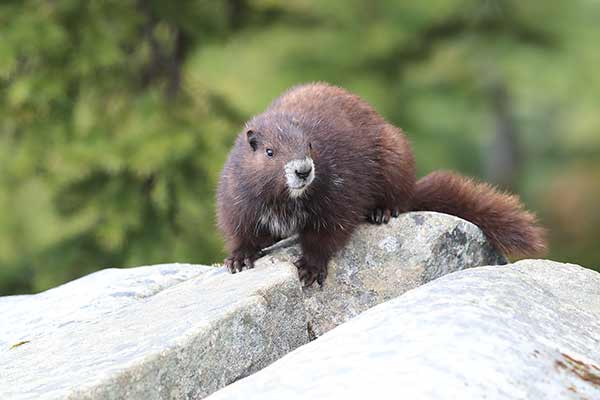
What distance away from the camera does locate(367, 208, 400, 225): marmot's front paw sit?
603cm

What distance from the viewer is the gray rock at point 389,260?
561 cm

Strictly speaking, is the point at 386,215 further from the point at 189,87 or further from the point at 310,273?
the point at 189,87

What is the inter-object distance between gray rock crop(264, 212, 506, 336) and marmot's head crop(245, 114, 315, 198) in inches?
21.7

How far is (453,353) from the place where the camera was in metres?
3.67

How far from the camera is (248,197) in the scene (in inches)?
226

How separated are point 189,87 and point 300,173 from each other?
14.8 feet

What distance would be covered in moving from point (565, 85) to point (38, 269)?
5.56 m

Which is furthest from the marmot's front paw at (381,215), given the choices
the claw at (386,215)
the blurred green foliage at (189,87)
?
the blurred green foliage at (189,87)

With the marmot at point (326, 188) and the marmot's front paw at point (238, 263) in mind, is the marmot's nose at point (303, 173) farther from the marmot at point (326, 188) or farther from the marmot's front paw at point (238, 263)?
the marmot's front paw at point (238, 263)

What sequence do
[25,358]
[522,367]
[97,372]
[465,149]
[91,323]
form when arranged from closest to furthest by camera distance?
[522,367]
[97,372]
[25,358]
[91,323]
[465,149]

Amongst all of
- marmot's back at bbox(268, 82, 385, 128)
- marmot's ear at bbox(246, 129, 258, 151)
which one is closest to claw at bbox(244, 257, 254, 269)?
marmot's ear at bbox(246, 129, 258, 151)

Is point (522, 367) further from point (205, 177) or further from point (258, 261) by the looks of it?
point (205, 177)

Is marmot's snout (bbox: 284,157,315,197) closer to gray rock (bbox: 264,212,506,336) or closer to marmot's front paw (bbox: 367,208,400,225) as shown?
gray rock (bbox: 264,212,506,336)

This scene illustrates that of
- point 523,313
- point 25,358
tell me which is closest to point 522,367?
point 523,313
